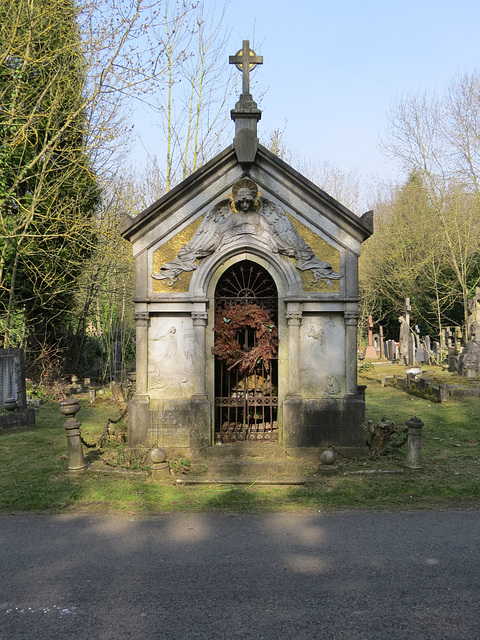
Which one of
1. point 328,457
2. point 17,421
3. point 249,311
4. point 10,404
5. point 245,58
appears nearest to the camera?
point 328,457

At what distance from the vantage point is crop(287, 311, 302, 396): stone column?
326 inches

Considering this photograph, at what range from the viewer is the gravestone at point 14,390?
444 inches

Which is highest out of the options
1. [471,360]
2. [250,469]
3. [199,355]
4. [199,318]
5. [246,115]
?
[246,115]

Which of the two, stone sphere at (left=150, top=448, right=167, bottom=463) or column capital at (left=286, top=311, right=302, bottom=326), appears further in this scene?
column capital at (left=286, top=311, right=302, bottom=326)

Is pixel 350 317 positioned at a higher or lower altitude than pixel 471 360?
higher

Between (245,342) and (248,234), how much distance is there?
1.78 meters

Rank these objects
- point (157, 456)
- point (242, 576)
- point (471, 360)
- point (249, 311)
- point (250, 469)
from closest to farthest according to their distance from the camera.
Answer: point (242, 576), point (157, 456), point (250, 469), point (249, 311), point (471, 360)

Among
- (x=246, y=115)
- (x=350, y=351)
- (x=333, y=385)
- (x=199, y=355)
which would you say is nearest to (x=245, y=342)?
(x=199, y=355)

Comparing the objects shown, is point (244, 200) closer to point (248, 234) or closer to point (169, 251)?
point (248, 234)

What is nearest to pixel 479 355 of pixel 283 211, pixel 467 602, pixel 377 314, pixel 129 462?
pixel 283 211

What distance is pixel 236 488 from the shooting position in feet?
23.2

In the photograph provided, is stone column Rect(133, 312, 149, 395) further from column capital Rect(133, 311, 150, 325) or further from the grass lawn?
the grass lawn

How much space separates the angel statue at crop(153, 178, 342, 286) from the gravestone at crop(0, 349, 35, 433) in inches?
200

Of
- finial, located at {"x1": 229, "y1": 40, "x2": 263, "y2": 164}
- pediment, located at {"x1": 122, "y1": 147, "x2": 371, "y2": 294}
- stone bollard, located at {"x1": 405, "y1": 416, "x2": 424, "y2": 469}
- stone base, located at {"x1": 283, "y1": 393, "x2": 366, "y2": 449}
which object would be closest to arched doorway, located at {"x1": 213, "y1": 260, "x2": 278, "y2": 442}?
stone base, located at {"x1": 283, "y1": 393, "x2": 366, "y2": 449}
